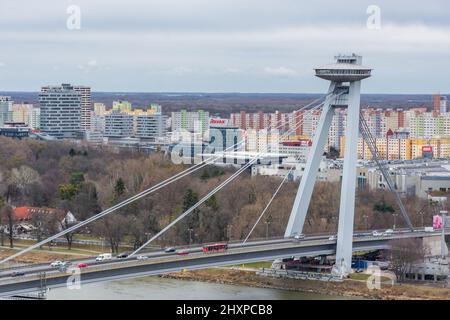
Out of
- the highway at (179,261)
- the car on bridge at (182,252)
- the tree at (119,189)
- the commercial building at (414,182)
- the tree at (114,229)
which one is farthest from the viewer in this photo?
the commercial building at (414,182)

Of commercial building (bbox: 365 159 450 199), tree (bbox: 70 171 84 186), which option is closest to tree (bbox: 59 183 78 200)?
tree (bbox: 70 171 84 186)

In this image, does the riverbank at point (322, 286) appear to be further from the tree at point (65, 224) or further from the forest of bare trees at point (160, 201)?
the tree at point (65, 224)

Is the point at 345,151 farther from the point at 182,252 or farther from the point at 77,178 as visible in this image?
the point at 77,178

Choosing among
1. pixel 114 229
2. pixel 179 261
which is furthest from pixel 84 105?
pixel 179 261

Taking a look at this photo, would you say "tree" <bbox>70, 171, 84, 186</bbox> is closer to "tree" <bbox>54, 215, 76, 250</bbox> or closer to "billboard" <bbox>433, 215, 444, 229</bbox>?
"tree" <bbox>54, 215, 76, 250</bbox>

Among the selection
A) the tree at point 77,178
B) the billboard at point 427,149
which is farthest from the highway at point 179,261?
the billboard at point 427,149
